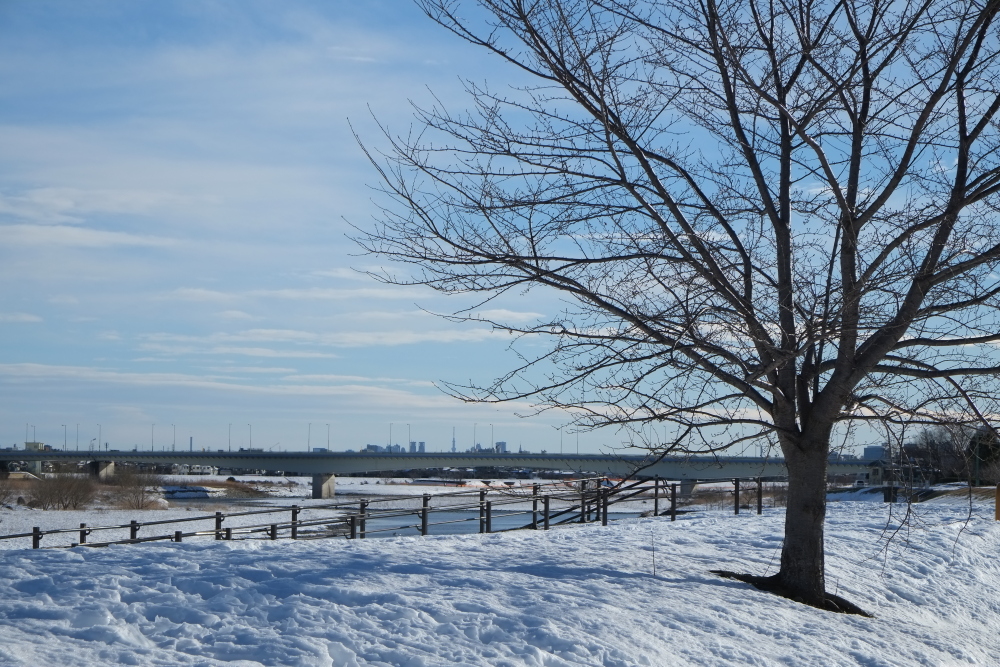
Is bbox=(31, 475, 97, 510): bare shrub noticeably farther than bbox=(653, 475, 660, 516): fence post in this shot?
Yes

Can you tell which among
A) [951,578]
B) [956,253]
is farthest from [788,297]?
[951,578]

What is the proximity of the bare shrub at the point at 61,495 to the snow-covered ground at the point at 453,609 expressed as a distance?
52.9 metres

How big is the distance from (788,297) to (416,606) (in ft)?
16.9

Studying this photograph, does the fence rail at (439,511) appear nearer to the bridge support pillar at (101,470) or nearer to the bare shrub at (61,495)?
the bare shrub at (61,495)

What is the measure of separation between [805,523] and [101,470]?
3715 inches

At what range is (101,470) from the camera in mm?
93562

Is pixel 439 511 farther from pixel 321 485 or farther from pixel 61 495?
pixel 321 485

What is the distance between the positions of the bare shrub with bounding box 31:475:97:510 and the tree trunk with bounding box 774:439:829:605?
5682 cm

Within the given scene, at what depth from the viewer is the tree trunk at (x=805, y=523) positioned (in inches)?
402

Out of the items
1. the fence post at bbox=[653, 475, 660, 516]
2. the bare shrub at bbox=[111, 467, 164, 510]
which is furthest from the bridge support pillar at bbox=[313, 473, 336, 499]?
the fence post at bbox=[653, 475, 660, 516]

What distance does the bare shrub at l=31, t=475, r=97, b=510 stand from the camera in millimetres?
57812

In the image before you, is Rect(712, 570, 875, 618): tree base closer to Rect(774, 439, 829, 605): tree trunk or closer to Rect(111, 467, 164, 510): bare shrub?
Rect(774, 439, 829, 605): tree trunk

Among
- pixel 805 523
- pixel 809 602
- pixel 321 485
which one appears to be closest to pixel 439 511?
pixel 805 523

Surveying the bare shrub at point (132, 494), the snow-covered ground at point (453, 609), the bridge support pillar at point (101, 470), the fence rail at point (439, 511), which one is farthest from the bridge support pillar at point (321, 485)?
the snow-covered ground at point (453, 609)
